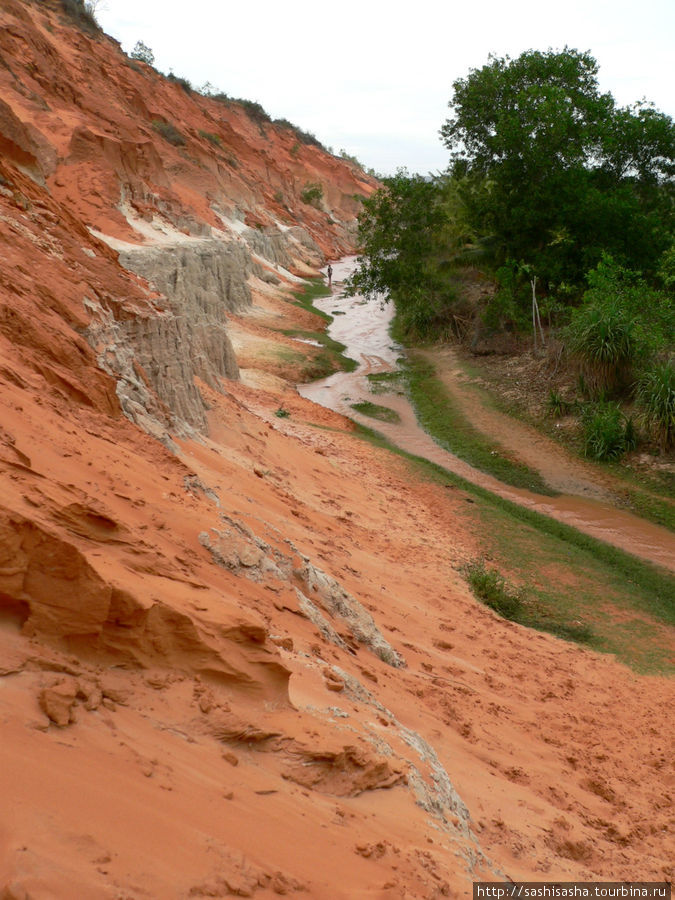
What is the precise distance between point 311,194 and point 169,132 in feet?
107

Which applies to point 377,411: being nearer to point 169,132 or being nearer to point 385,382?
point 385,382

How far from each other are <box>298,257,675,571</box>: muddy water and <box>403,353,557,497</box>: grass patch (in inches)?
9.9

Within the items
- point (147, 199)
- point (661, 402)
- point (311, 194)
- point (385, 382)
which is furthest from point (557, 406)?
point (311, 194)

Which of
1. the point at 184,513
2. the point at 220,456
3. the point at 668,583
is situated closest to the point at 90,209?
the point at 220,456

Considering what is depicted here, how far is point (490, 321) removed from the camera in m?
25.4

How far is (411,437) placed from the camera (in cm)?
1934

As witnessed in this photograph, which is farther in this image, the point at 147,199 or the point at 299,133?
the point at 299,133

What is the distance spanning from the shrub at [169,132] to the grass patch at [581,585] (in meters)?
30.3

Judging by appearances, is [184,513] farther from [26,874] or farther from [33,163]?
[33,163]

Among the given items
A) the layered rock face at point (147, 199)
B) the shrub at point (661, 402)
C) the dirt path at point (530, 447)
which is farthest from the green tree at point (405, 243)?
the shrub at point (661, 402)

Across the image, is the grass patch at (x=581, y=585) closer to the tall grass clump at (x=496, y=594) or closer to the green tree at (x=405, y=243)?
the tall grass clump at (x=496, y=594)

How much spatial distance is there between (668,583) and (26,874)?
1126 cm

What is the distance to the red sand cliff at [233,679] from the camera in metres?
2.85

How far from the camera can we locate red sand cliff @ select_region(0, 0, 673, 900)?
2846mm
